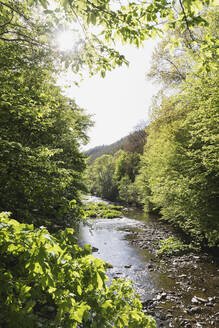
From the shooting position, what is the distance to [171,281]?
8352 mm

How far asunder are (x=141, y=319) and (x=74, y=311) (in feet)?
4.02

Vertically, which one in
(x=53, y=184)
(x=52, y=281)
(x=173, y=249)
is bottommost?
(x=173, y=249)

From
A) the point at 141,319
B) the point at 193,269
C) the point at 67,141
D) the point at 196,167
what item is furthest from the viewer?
the point at 67,141

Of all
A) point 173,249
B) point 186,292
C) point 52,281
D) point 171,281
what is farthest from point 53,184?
point 173,249

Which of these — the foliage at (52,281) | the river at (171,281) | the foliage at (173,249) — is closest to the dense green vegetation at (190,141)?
the foliage at (173,249)

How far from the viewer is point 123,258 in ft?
37.3

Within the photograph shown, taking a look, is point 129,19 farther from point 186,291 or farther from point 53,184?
point 186,291

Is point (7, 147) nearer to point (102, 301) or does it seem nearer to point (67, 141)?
point (102, 301)

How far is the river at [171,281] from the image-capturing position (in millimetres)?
6023

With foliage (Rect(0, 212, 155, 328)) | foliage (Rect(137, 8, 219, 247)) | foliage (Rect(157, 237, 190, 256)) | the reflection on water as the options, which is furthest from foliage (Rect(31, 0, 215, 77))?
foliage (Rect(157, 237, 190, 256))

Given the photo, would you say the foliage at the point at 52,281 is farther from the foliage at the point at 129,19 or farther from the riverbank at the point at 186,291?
the riverbank at the point at 186,291

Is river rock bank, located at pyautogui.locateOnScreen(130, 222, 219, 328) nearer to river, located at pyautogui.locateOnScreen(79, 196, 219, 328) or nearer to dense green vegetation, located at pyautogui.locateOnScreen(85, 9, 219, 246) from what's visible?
river, located at pyautogui.locateOnScreen(79, 196, 219, 328)

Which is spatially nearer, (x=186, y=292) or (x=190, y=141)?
(x=186, y=292)

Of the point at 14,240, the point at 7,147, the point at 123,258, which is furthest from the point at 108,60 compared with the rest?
the point at 123,258
